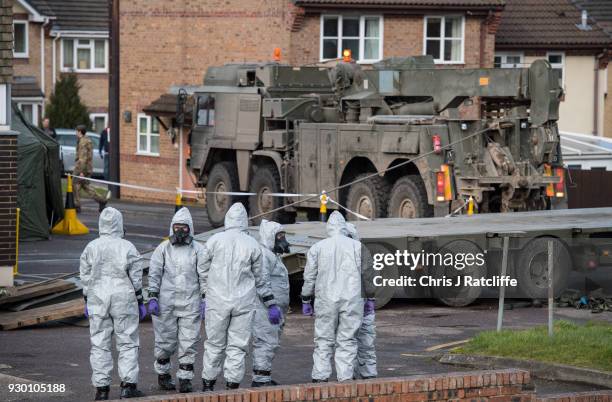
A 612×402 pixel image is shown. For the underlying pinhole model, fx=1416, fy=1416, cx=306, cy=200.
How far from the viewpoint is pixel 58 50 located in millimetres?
53688

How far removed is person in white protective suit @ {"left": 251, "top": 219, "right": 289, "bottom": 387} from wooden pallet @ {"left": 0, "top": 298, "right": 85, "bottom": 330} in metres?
3.88

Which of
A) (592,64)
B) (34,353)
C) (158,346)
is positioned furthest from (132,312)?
(592,64)

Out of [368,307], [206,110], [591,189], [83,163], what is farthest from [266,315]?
[83,163]

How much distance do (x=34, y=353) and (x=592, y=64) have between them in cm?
3040

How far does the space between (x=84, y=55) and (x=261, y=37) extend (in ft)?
67.9

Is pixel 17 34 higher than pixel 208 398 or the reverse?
higher

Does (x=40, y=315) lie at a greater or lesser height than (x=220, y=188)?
lesser

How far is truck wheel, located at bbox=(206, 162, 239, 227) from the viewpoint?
2720 centimetres

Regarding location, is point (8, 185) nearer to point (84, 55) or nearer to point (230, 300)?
point (230, 300)

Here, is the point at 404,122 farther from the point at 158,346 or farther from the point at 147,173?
the point at 147,173

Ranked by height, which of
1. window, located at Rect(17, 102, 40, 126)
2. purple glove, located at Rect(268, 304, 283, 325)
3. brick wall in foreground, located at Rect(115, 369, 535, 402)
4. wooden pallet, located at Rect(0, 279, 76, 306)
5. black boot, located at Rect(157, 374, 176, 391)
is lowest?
black boot, located at Rect(157, 374, 176, 391)

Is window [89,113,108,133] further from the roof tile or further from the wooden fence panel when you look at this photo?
the wooden fence panel

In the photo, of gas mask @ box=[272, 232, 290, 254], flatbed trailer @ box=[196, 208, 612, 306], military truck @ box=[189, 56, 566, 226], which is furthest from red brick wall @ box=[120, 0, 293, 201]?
gas mask @ box=[272, 232, 290, 254]

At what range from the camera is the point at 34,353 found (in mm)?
14125
